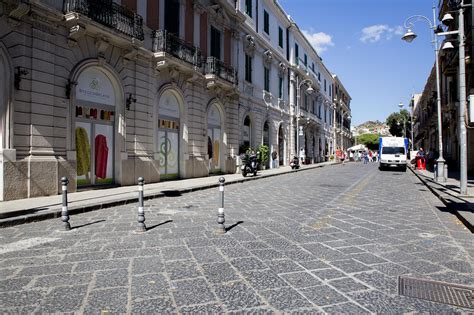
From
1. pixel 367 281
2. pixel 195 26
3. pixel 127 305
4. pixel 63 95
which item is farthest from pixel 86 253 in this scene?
pixel 195 26

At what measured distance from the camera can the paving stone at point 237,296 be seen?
3.07 meters

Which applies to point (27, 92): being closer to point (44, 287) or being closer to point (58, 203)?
point (58, 203)

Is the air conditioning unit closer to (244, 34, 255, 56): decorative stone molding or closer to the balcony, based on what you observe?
the balcony

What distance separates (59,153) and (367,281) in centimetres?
977

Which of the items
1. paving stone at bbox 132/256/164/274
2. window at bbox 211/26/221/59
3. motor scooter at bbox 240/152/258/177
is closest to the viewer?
paving stone at bbox 132/256/164/274

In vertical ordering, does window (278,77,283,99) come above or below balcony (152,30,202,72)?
above

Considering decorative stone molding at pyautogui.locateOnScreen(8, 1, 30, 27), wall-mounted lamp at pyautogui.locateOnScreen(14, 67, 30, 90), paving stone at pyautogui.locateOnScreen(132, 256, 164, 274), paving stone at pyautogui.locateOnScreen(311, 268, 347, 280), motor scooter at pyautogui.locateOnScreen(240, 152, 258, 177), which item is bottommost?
paving stone at pyautogui.locateOnScreen(311, 268, 347, 280)

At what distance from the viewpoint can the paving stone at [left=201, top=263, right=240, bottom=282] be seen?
371 centimetres

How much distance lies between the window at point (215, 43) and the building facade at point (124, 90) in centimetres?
6

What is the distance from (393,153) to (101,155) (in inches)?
918

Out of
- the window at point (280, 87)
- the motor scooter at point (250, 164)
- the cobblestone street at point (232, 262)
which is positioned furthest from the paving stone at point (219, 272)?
the window at point (280, 87)

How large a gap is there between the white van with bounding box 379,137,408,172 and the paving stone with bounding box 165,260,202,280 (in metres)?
26.6

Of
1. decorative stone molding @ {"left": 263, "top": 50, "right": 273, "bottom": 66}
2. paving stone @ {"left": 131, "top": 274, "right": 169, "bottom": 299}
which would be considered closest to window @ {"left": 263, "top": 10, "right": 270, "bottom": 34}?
decorative stone molding @ {"left": 263, "top": 50, "right": 273, "bottom": 66}

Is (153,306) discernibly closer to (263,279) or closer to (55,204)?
(263,279)
